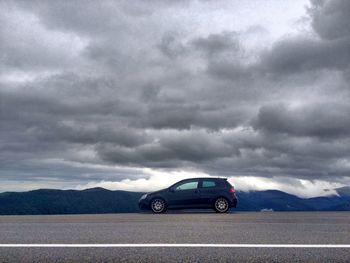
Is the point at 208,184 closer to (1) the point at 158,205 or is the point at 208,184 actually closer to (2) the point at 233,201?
(2) the point at 233,201

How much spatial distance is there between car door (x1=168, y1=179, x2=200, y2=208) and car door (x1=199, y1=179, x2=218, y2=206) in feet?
0.73

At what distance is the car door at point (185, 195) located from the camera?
78.0 ft

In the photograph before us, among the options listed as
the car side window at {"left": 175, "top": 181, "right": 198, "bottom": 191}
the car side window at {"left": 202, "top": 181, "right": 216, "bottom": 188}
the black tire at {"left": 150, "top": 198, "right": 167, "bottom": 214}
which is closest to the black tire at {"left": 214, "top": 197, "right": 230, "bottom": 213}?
the car side window at {"left": 202, "top": 181, "right": 216, "bottom": 188}

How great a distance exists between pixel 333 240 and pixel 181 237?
2665 millimetres

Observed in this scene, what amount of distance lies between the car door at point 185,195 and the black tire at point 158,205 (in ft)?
1.14

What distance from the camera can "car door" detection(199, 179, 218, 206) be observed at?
23.8 metres

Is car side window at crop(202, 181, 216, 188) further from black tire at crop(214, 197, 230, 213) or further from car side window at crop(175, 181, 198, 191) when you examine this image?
black tire at crop(214, 197, 230, 213)

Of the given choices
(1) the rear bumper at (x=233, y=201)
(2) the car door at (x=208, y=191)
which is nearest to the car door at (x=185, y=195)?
(2) the car door at (x=208, y=191)

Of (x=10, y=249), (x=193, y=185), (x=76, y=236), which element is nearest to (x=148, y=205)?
(x=193, y=185)

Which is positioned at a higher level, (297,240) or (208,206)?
(208,206)

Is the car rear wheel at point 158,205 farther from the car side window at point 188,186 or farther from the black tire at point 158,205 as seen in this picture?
the car side window at point 188,186

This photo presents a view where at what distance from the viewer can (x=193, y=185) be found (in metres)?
24.0

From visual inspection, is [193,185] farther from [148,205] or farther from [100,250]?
[100,250]

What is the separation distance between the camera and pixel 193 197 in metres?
23.8
